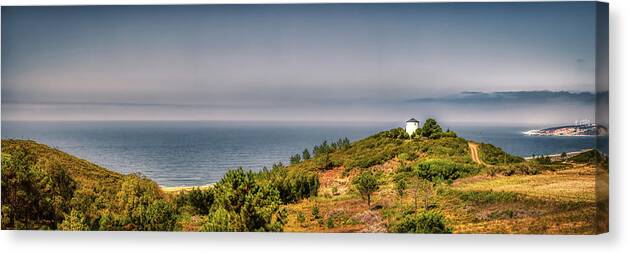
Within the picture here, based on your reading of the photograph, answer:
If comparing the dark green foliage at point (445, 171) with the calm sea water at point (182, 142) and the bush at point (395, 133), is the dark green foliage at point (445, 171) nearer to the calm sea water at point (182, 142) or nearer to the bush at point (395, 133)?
the bush at point (395, 133)

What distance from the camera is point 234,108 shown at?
41.5 ft

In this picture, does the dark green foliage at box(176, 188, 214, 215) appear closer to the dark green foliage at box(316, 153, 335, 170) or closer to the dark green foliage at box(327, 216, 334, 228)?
the dark green foliage at box(316, 153, 335, 170)

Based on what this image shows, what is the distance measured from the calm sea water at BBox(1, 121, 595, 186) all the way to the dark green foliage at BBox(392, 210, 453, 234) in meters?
1.03

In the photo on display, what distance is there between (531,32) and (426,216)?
2267 millimetres

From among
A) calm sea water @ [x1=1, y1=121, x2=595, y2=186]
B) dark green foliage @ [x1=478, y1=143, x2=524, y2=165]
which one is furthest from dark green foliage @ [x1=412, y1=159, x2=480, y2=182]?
calm sea water @ [x1=1, y1=121, x2=595, y2=186]

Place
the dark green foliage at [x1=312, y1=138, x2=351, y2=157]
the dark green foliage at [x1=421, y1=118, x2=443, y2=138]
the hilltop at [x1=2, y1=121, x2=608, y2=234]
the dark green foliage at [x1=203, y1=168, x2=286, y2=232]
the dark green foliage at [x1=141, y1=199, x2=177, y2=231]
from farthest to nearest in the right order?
the dark green foliage at [x1=141, y1=199, x2=177, y2=231] → the dark green foliage at [x1=203, y1=168, x2=286, y2=232] → the dark green foliage at [x1=312, y1=138, x2=351, y2=157] → the dark green foliage at [x1=421, y1=118, x2=443, y2=138] → the hilltop at [x1=2, y1=121, x2=608, y2=234]

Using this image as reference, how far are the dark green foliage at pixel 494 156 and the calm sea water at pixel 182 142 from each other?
3.25 ft

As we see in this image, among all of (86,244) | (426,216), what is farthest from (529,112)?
(86,244)

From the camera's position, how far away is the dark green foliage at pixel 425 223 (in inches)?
479

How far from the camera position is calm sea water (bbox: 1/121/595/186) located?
12.5m

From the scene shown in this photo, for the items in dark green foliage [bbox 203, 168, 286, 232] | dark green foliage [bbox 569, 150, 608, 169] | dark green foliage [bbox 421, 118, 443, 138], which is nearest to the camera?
dark green foliage [bbox 569, 150, 608, 169]

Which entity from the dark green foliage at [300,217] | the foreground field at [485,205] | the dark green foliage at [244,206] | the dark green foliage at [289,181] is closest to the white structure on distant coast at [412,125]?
the foreground field at [485,205]

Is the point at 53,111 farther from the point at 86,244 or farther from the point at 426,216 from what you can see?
the point at 426,216

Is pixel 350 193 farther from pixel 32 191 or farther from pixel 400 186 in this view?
pixel 32 191
